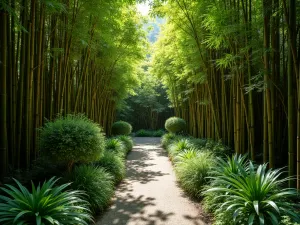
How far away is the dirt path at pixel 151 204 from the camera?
295cm


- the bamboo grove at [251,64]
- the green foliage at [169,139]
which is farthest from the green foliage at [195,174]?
the green foliage at [169,139]

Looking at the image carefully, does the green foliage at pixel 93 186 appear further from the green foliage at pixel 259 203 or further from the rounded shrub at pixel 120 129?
the rounded shrub at pixel 120 129

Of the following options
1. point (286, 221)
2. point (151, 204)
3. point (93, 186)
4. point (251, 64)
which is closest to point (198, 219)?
point (151, 204)

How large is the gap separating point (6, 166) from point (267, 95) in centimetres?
360

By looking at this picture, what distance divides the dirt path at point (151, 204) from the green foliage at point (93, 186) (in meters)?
0.15

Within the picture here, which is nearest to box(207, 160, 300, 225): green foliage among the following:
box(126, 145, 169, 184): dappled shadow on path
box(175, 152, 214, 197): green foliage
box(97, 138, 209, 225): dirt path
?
box(97, 138, 209, 225): dirt path

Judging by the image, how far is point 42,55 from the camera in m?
4.07

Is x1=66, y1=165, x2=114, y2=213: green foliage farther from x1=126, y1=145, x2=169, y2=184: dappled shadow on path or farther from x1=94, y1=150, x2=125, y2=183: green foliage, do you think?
x1=126, y1=145, x2=169, y2=184: dappled shadow on path

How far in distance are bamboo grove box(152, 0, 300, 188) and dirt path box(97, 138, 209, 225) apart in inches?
51.2

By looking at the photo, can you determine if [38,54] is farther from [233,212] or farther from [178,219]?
[233,212]

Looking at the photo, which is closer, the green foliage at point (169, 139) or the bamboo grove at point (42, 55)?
the bamboo grove at point (42, 55)

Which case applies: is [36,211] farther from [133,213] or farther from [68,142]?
[133,213]

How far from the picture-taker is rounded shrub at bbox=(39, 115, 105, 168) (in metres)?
3.25

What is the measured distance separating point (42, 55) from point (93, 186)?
90.7 inches
